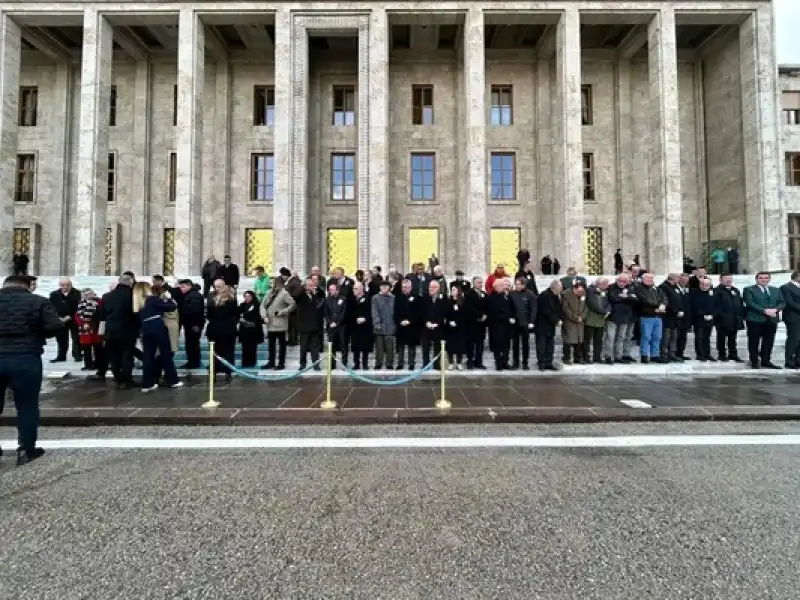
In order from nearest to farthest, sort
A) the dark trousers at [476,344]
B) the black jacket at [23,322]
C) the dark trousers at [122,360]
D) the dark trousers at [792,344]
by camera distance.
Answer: the black jacket at [23,322]
the dark trousers at [122,360]
the dark trousers at [792,344]
the dark trousers at [476,344]

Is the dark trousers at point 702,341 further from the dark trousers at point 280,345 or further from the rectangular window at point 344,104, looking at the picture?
the rectangular window at point 344,104

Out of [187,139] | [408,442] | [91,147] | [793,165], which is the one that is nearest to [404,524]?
[408,442]

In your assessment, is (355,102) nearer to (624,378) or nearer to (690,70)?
(690,70)

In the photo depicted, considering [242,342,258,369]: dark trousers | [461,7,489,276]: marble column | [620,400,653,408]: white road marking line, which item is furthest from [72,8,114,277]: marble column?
[620,400,653,408]: white road marking line

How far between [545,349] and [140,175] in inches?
911

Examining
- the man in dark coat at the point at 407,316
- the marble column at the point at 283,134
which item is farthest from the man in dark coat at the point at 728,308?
the marble column at the point at 283,134

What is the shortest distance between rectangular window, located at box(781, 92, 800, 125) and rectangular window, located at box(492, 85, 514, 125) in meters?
14.8

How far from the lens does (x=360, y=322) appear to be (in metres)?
10.8

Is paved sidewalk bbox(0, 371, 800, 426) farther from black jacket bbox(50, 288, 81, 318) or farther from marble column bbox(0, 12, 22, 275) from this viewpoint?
marble column bbox(0, 12, 22, 275)

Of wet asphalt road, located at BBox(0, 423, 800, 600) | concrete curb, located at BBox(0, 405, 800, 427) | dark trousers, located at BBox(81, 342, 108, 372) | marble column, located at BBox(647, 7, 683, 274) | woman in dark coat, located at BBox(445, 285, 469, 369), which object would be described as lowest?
wet asphalt road, located at BBox(0, 423, 800, 600)

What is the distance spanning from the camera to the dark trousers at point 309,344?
418 inches

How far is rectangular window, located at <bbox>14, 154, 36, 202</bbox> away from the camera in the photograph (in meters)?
25.2

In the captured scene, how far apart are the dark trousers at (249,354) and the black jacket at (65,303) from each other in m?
4.19

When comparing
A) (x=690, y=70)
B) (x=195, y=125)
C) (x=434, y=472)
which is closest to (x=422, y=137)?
(x=195, y=125)
